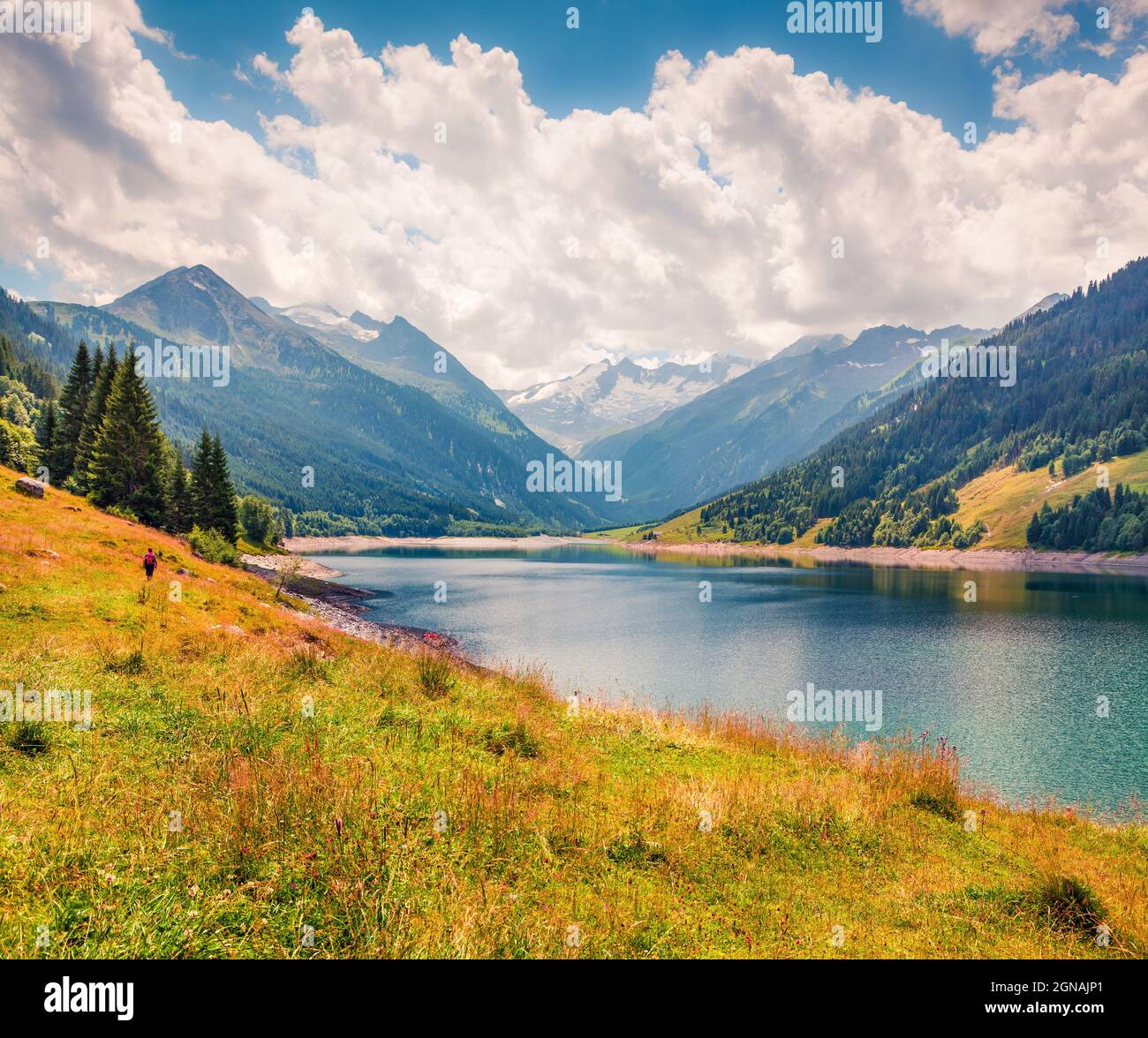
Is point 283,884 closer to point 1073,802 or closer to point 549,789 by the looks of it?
point 549,789

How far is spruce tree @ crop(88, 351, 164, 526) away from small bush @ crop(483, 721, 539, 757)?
68.2 meters

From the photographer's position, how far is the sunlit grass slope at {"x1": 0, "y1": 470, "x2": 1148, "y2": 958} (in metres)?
5.81

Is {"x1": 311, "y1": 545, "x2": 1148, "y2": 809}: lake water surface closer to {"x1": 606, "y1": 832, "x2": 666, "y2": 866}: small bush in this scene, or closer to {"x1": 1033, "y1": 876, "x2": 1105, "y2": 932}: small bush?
{"x1": 1033, "y1": 876, "x2": 1105, "y2": 932}: small bush

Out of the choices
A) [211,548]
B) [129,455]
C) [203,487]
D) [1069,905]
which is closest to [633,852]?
[1069,905]

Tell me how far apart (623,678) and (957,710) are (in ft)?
75.3

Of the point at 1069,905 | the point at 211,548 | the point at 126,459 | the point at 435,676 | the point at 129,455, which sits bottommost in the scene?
the point at 1069,905

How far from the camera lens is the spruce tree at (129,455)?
6225cm

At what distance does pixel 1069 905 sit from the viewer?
28.3 ft

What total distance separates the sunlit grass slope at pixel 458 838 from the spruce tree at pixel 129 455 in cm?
5743

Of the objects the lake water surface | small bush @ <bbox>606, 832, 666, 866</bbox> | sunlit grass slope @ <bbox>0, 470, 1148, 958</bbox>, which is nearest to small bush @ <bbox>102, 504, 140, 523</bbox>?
the lake water surface

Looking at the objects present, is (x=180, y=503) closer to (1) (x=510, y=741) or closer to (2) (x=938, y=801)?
(1) (x=510, y=741)

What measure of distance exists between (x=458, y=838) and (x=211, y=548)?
215 feet

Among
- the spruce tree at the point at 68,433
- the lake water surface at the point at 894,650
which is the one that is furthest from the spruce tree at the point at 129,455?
the lake water surface at the point at 894,650

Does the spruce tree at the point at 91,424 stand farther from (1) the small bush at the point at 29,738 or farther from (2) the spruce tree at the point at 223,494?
(1) the small bush at the point at 29,738
